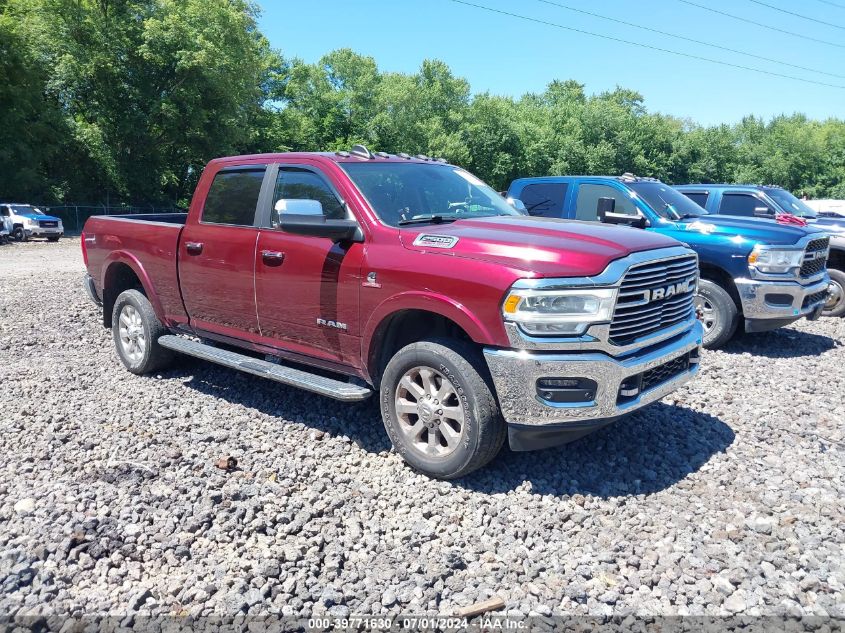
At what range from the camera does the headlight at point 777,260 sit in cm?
749

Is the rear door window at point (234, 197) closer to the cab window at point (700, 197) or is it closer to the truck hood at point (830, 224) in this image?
the cab window at point (700, 197)

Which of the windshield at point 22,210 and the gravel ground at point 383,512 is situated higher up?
the windshield at point 22,210

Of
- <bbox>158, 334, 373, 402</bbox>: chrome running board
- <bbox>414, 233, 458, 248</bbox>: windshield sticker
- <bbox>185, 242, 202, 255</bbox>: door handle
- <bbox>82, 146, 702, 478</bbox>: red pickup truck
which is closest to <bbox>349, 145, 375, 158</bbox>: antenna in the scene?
<bbox>82, 146, 702, 478</bbox>: red pickup truck

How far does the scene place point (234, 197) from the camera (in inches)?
223

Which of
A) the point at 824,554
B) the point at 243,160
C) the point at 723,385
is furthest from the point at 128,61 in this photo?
the point at 824,554

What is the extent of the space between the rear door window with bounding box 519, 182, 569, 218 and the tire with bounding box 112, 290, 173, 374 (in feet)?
17.7

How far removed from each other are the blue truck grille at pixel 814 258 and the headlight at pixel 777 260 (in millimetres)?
154

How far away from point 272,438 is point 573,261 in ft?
8.75

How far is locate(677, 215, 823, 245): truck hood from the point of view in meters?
7.56

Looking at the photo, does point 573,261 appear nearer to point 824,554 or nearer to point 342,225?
point 342,225

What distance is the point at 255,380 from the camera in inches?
255

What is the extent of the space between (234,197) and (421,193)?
1.72 m

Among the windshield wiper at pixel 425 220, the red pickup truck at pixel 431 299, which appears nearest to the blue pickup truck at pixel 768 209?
the red pickup truck at pixel 431 299

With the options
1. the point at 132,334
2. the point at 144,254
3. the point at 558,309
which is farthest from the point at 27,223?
the point at 558,309
